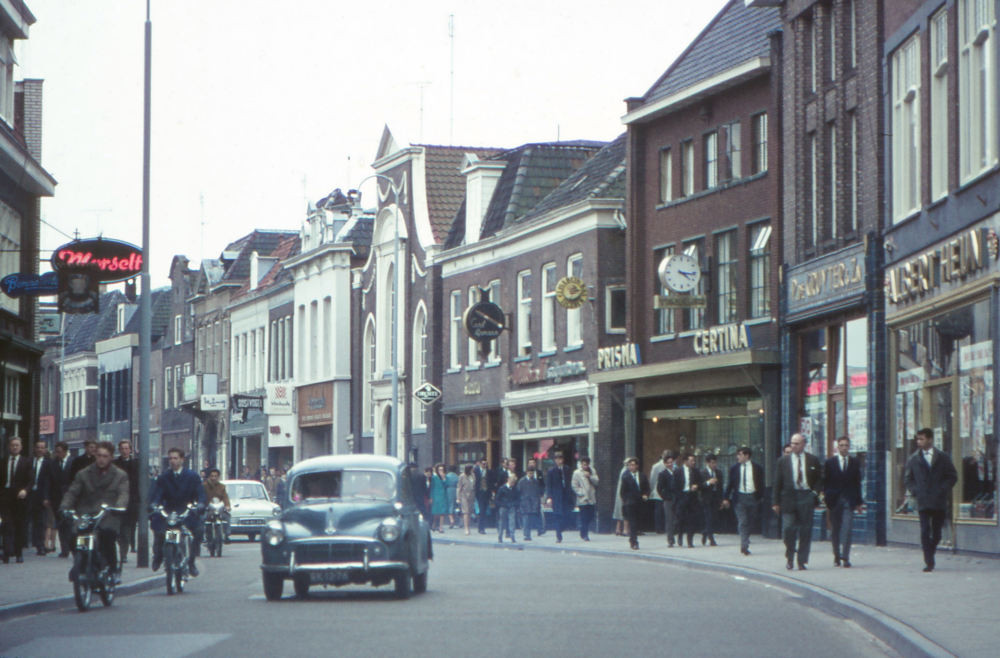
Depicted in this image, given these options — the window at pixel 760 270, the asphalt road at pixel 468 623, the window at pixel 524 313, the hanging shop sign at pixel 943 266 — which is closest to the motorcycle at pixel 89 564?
the asphalt road at pixel 468 623

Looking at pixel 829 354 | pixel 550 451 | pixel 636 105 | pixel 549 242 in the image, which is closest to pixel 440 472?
pixel 550 451

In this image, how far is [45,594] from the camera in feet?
60.5

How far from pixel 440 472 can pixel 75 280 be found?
15.0m


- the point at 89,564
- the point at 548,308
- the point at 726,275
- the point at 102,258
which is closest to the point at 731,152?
the point at 726,275

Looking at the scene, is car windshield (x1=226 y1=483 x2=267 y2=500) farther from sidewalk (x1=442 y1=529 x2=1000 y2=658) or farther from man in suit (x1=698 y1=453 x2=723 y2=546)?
man in suit (x1=698 y1=453 x2=723 y2=546)

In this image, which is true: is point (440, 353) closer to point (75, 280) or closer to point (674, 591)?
point (75, 280)

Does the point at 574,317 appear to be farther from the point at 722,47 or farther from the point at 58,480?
the point at 58,480

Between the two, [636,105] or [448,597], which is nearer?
[448,597]

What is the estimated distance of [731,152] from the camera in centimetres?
3556

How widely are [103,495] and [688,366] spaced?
19.0 metres

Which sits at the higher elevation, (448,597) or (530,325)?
(530,325)

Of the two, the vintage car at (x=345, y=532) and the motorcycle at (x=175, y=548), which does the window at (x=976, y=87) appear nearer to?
the vintage car at (x=345, y=532)

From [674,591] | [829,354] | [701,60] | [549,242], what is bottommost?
[674,591]

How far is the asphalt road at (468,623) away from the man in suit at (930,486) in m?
1.94
